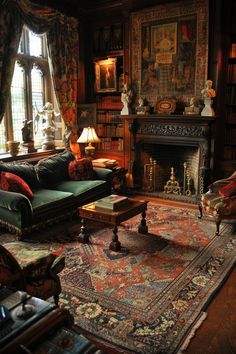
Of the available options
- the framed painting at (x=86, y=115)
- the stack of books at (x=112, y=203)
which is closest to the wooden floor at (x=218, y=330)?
the stack of books at (x=112, y=203)

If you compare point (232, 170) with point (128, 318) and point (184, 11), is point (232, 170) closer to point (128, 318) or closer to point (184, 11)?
point (184, 11)

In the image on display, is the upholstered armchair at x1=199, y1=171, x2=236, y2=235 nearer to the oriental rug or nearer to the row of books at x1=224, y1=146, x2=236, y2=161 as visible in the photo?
the oriental rug

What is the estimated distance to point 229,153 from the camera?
19.1 ft

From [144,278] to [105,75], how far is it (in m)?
4.52

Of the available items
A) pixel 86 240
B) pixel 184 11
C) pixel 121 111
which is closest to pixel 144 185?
pixel 121 111

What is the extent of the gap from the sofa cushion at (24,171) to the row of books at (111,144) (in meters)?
2.16

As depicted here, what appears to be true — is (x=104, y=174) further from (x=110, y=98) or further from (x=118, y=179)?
(x=110, y=98)

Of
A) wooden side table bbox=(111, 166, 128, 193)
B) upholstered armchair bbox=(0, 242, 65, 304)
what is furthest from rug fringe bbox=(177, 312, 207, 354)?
wooden side table bbox=(111, 166, 128, 193)

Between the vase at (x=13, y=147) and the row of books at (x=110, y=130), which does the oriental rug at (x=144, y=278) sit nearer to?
the vase at (x=13, y=147)

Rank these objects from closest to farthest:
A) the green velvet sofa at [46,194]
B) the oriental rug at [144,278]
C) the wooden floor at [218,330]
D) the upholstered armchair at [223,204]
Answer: the wooden floor at [218,330], the oriental rug at [144,278], the green velvet sofa at [46,194], the upholstered armchair at [223,204]

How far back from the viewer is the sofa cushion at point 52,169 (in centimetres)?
525

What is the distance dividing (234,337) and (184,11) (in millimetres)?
4965

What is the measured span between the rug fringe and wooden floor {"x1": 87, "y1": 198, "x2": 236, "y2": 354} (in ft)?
0.06

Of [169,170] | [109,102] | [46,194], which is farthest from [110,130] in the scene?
[46,194]
